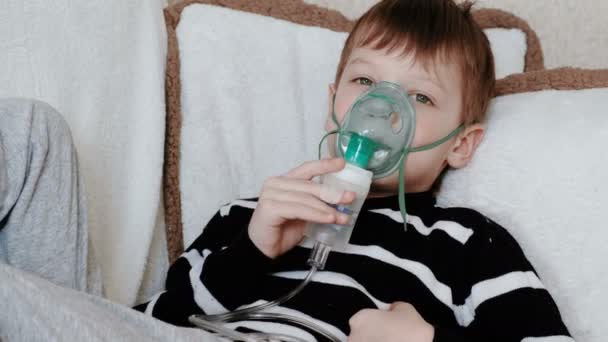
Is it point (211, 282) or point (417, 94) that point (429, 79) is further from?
point (211, 282)

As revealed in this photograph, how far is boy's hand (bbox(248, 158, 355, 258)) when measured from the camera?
2.89ft

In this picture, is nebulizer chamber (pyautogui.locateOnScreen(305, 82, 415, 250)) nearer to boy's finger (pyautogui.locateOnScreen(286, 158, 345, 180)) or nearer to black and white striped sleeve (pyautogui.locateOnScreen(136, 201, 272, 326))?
boy's finger (pyautogui.locateOnScreen(286, 158, 345, 180))

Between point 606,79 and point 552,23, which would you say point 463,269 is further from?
point 552,23

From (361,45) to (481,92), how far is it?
0.21 meters

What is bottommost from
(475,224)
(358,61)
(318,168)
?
(475,224)

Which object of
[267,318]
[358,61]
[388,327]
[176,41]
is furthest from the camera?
[176,41]

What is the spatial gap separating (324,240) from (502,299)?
248mm

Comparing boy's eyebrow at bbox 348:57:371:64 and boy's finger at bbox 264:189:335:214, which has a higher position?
boy's eyebrow at bbox 348:57:371:64

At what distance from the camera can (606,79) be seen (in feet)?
3.64

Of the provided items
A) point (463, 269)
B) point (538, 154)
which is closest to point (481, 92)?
point (538, 154)

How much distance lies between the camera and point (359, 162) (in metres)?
0.90

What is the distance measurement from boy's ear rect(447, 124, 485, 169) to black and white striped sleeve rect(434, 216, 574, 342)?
152 mm

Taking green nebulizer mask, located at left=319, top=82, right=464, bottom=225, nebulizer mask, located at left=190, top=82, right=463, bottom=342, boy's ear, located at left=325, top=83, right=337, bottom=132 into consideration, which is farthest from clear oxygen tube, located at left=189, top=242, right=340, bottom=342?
boy's ear, located at left=325, top=83, right=337, bottom=132

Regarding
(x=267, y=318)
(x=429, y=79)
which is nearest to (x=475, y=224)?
(x=429, y=79)
